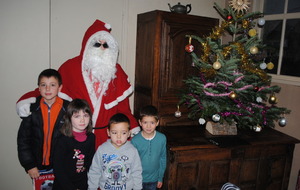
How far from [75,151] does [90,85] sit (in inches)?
28.6

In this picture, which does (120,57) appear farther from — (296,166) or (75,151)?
(296,166)

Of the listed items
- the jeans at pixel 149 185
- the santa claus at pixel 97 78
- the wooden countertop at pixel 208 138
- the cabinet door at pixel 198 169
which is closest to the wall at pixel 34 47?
the wooden countertop at pixel 208 138

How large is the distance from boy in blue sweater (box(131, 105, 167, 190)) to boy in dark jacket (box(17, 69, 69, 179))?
751 mm

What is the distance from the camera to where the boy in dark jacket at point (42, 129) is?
2227 millimetres

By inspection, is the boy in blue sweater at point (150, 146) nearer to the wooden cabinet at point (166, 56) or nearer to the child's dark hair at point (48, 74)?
the wooden cabinet at point (166, 56)

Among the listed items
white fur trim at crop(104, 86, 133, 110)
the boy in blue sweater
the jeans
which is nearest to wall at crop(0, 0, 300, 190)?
white fur trim at crop(104, 86, 133, 110)

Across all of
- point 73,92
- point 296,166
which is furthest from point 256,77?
point 73,92

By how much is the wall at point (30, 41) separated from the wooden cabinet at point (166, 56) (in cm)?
50

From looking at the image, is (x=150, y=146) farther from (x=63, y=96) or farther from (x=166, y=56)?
(x=166, y=56)

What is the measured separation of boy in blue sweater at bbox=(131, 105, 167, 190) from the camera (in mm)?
2312

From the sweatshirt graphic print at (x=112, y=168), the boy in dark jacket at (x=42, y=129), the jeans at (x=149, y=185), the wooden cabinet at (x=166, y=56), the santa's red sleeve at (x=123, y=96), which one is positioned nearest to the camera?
the sweatshirt graphic print at (x=112, y=168)

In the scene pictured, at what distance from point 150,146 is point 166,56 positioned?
113cm

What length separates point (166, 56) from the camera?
2926mm

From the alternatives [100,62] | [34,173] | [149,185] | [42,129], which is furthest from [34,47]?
[149,185]
